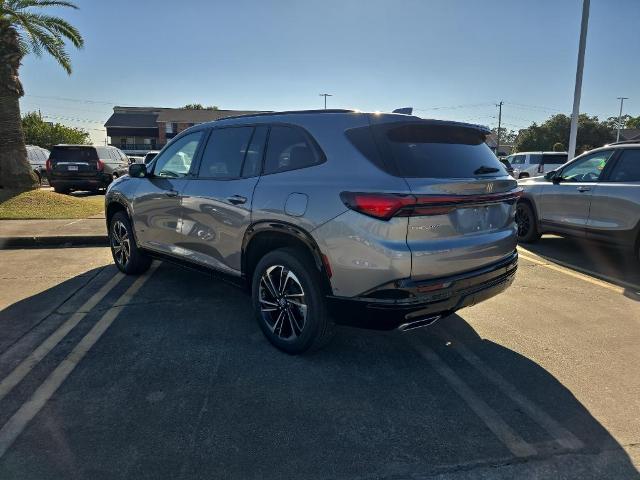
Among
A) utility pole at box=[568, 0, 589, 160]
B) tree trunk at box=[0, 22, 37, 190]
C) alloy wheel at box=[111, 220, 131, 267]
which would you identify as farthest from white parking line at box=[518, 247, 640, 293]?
tree trunk at box=[0, 22, 37, 190]

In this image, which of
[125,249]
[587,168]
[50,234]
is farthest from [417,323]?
[50,234]

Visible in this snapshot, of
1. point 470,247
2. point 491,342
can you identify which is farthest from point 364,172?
point 491,342

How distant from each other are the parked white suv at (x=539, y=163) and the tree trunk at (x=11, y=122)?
1713 centimetres

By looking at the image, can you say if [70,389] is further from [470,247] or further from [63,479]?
[470,247]

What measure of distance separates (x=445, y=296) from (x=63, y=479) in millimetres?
2409

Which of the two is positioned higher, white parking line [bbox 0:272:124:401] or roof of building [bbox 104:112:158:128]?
roof of building [bbox 104:112:158:128]

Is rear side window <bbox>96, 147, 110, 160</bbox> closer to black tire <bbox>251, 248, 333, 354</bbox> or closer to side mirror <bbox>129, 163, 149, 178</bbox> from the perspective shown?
side mirror <bbox>129, 163, 149, 178</bbox>

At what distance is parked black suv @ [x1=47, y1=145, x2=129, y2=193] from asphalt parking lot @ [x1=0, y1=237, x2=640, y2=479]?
1122 centimetres

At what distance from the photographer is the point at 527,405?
298 cm

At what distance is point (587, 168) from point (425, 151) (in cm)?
505

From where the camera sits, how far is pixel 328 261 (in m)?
3.14

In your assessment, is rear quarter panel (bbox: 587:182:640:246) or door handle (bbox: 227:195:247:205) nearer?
door handle (bbox: 227:195:247:205)

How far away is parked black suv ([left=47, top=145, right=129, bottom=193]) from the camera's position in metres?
14.7

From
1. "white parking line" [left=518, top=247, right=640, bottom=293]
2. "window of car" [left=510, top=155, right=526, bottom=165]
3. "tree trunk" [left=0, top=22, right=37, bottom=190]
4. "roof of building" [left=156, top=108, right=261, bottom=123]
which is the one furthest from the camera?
"roof of building" [left=156, top=108, right=261, bottom=123]
